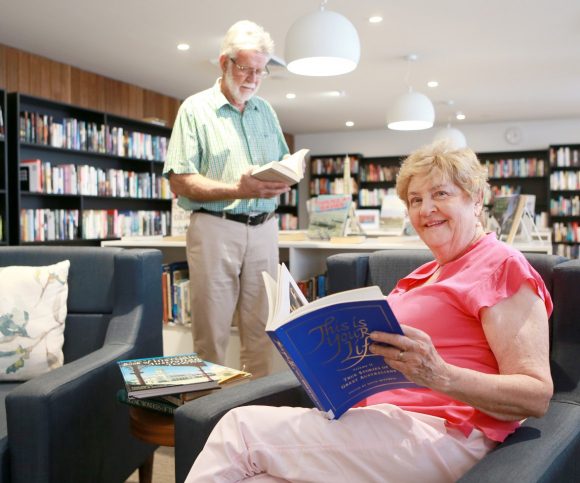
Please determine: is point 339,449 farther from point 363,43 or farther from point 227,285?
point 363,43

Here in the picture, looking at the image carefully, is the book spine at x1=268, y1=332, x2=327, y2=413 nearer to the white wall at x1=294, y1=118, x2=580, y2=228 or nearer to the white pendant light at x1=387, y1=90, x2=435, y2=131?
the white pendant light at x1=387, y1=90, x2=435, y2=131

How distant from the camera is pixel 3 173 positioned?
186 inches

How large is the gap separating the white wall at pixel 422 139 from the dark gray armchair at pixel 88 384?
7.60m

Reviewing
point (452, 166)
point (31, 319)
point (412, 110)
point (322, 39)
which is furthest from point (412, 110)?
point (452, 166)

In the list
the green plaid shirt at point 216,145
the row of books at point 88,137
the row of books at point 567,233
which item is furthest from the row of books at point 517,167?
the green plaid shirt at point 216,145

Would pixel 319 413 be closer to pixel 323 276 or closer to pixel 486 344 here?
pixel 486 344

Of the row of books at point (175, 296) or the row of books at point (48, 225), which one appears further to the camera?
the row of books at point (48, 225)

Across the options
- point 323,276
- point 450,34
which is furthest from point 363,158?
point 323,276

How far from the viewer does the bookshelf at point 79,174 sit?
493 cm

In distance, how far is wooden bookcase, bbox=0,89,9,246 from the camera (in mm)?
4652

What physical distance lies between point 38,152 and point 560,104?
654cm

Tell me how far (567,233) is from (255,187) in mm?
8217

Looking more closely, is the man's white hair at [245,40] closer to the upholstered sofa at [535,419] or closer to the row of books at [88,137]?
the upholstered sofa at [535,419]

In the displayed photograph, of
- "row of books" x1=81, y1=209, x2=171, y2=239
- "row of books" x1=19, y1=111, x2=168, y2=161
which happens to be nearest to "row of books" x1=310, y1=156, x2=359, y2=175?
"row of books" x1=81, y1=209, x2=171, y2=239
